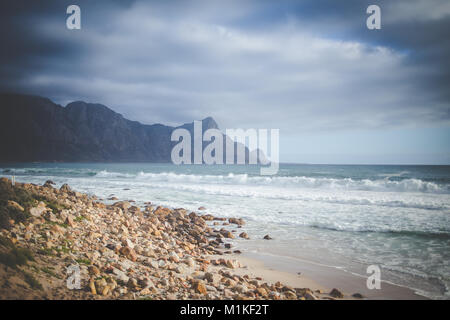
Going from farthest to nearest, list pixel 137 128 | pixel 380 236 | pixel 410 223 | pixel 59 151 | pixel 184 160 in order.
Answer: pixel 137 128
pixel 184 160
pixel 59 151
pixel 410 223
pixel 380 236

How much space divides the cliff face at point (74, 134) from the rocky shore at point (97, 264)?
3675 inches

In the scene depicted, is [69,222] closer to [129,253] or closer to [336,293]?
[129,253]

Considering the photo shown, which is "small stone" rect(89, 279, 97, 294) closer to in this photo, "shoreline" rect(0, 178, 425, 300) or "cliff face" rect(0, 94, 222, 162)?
"shoreline" rect(0, 178, 425, 300)

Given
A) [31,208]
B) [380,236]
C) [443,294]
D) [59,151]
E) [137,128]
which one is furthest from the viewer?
[137,128]

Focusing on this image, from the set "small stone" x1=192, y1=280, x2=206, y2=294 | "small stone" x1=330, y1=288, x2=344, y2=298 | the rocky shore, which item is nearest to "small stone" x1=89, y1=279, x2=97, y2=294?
the rocky shore

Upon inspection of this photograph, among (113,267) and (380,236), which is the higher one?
(113,267)

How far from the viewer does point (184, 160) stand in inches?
4958

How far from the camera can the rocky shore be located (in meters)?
3.19

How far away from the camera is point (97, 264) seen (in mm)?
3943

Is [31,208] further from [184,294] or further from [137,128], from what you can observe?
[137,128]

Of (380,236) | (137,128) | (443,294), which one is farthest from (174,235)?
(137,128)

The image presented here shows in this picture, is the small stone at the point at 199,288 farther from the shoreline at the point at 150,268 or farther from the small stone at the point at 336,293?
the small stone at the point at 336,293

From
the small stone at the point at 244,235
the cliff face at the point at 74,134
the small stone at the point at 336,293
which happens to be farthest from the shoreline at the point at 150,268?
the cliff face at the point at 74,134

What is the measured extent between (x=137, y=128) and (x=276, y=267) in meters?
175
